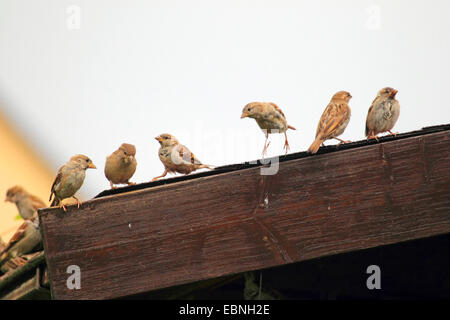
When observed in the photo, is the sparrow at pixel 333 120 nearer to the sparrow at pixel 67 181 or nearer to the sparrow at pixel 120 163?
the sparrow at pixel 120 163

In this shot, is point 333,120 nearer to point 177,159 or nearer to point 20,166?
point 177,159

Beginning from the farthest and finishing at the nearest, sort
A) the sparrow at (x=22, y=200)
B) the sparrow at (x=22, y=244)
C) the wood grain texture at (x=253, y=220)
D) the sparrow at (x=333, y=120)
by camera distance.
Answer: the sparrow at (x=22, y=200) < the sparrow at (x=22, y=244) < the sparrow at (x=333, y=120) < the wood grain texture at (x=253, y=220)

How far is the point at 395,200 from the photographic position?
3.27m

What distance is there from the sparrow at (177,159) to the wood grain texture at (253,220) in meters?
2.99

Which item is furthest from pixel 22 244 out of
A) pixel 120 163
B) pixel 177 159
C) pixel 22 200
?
pixel 22 200

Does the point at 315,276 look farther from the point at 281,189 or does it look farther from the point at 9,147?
the point at 9,147

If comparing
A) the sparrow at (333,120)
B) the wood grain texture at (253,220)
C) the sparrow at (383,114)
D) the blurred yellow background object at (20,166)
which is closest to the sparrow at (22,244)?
the wood grain texture at (253,220)

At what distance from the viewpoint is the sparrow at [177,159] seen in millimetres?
6355

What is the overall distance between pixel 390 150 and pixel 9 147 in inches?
486

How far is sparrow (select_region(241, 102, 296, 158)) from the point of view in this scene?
19.7 ft

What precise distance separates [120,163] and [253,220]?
3.31 m

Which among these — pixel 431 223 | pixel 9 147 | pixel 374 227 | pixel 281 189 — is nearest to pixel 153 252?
pixel 281 189
